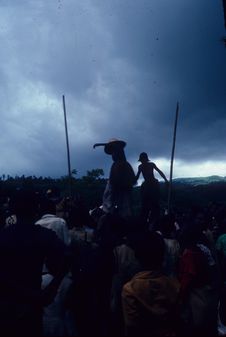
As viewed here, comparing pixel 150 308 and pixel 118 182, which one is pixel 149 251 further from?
pixel 118 182

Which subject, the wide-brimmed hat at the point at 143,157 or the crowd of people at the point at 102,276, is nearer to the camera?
the crowd of people at the point at 102,276

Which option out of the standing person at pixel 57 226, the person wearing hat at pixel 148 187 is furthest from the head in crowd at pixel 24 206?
the person wearing hat at pixel 148 187

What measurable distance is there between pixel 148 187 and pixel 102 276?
14.2ft

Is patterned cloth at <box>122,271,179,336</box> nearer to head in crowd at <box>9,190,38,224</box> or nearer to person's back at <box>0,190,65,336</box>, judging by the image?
person's back at <box>0,190,65,336</box>

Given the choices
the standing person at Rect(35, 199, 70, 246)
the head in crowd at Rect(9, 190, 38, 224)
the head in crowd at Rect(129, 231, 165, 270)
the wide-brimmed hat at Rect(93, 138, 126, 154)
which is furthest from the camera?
the wide-brimmed hat at Rect(93, 138, 126, 154)

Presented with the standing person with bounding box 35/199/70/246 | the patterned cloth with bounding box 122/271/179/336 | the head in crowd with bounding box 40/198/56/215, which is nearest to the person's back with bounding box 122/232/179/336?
the patterned cloth with bounding box 122/271/179/336

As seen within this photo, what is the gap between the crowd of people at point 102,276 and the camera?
11.2ft

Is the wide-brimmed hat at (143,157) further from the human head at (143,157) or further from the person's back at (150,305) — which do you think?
the person's back at (150,305)

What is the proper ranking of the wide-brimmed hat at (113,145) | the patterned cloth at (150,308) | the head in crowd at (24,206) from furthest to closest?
the wide-brimmed hat at (113,145)
the head in crowd at (24,206)
the patterned cloth at (150,308)

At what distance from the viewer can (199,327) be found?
4887 mm

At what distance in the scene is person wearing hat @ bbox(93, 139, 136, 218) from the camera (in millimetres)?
8398

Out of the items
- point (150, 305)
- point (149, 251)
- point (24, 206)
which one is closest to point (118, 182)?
point (24, 206)

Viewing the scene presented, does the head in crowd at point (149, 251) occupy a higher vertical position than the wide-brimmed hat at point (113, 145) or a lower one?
lower

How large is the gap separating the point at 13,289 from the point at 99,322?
1.84m
